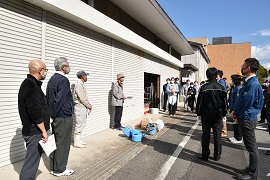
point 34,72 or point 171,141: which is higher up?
point 34,72

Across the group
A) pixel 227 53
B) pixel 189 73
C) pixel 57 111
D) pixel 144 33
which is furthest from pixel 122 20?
pixel 227 53

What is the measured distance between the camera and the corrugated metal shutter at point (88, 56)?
14.7 ft

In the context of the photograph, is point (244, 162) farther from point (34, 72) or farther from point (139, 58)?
point (139, 58)

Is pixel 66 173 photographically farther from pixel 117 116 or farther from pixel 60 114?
pixel 117 116

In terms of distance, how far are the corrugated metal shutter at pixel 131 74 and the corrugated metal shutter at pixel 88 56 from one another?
633 millimetres

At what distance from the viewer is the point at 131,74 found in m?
8.15

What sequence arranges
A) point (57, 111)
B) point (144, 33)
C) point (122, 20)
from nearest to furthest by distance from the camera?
point (57, 111) < point (122, 20) < point (144, 33)

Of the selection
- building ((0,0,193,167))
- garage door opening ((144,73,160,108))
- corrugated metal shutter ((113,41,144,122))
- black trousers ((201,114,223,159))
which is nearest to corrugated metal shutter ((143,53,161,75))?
building ((0,0,193,167))

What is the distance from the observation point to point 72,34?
16.5 ft

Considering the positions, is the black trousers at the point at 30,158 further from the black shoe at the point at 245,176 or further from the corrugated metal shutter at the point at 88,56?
the black shoe at the point at 245,176

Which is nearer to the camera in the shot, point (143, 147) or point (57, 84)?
point (57, 84)

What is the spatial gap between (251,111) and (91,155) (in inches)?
133

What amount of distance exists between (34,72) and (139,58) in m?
6.63

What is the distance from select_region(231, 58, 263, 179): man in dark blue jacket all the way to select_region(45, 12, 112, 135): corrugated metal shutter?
Answer: 4.14m
